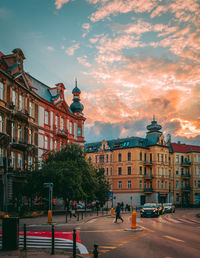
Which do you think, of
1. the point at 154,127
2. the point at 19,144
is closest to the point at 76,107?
the point at 19,144

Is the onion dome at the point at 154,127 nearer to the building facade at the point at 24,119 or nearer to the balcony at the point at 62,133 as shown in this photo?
the building facade at the point at 24,119

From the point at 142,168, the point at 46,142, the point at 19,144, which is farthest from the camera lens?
the point at 142,168

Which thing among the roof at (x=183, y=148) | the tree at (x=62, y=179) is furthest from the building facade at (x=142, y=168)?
the tree at (x=62, y=179)

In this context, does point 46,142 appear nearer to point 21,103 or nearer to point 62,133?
point 62,133

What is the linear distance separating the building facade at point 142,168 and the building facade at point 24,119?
2383 centimetres

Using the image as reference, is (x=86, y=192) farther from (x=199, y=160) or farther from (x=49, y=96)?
(x=199, y=160)

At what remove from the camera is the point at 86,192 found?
41.2m

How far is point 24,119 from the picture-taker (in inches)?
1580

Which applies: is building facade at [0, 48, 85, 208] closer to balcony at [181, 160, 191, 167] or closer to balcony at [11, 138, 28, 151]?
balcony at [11, 138, 28, 151]

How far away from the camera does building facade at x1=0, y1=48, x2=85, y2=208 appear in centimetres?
3616

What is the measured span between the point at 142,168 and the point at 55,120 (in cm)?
Result: 3048

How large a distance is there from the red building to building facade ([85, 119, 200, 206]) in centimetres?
1809

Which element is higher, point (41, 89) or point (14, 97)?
point (41, 89)

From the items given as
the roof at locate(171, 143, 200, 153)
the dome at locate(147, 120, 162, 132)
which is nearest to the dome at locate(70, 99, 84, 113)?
the dome at locate(147, 120, 162, 132)
